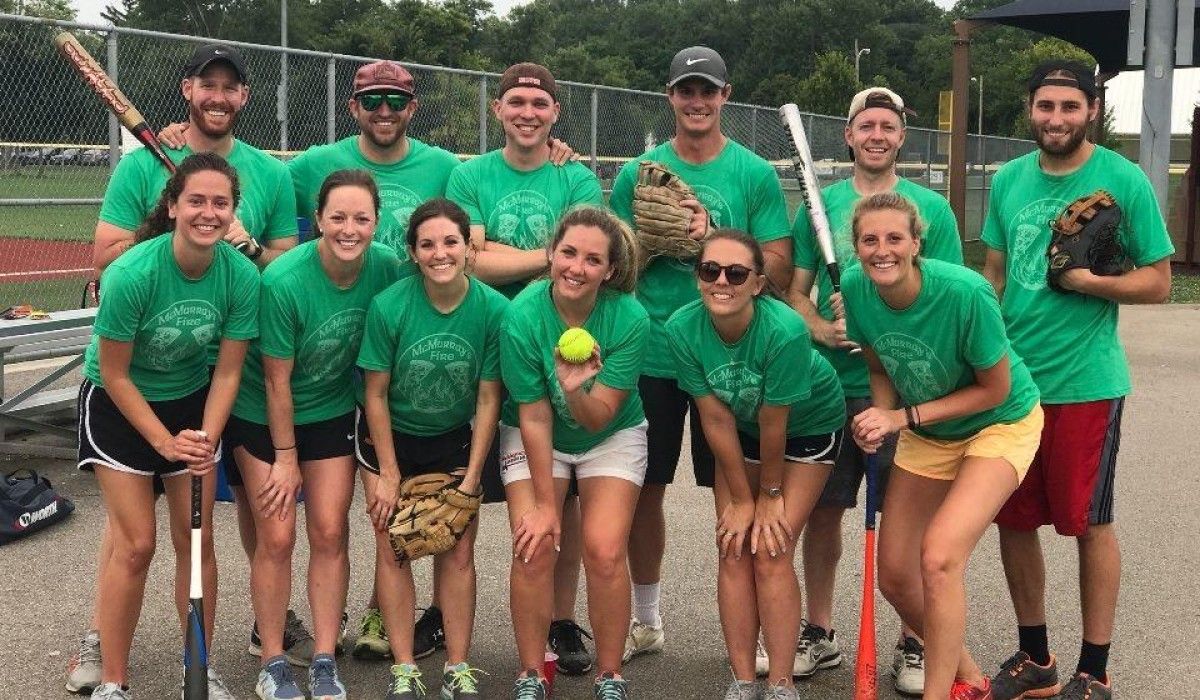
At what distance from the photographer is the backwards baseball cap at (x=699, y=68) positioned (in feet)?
15.7

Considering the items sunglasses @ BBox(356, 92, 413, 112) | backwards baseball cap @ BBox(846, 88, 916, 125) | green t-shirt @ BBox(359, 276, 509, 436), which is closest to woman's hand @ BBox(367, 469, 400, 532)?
green t-shirt @ BBox(359, 276, 509, 436)

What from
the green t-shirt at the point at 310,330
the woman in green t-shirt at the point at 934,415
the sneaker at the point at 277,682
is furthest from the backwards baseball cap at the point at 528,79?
the sneaker at the point at 277,682

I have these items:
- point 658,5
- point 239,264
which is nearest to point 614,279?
point 239,264

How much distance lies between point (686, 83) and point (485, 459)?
1559 millimetres

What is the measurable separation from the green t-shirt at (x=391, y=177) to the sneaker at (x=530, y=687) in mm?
1657

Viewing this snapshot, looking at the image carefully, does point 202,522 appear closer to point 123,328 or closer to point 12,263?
point 123,328

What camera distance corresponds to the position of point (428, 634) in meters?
4.95

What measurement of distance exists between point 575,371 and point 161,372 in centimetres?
137

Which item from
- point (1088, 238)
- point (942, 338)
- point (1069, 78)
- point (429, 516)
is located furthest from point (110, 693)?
point (1069, 78)

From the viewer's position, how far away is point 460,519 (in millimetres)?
4367

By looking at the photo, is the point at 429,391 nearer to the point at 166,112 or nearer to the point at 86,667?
the point at 86,667

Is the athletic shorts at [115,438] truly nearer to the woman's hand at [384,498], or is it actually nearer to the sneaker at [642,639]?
the woman's hand at [384,498]

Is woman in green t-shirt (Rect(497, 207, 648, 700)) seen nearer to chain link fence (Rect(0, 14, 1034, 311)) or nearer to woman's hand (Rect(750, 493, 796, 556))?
woman's hand (Rect(750, 493, 796, 556))

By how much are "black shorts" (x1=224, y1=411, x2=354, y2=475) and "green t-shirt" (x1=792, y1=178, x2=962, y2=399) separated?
5.71ft
